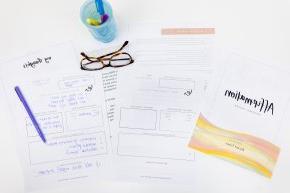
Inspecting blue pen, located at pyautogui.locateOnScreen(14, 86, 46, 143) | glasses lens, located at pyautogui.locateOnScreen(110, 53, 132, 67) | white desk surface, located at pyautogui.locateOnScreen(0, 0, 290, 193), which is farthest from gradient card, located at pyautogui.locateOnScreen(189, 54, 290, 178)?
blue pen, located at pyautogui.locateOnScreen(14, 86, 46, 143)

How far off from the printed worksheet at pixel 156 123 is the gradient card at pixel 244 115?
0.04 metres

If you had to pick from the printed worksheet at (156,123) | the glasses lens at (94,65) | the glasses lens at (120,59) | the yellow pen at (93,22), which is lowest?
the printed worksheet at (156,123)

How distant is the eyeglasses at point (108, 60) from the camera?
2.89ft

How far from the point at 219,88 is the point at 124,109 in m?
0.24

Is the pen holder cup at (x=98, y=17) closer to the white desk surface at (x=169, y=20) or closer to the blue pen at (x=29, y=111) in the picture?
the white desk surface at (x=169, y=20)

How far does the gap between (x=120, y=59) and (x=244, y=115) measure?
1.10 feet

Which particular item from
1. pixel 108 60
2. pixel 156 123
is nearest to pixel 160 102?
pixel 156 123

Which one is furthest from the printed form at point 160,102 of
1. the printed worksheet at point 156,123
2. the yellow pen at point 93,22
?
the yellow pen at point 93,22

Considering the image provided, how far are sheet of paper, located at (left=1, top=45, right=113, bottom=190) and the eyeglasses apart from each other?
0.07 feet

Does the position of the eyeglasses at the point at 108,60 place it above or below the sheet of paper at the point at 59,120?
above

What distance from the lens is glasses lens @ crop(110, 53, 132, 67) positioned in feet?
2.89

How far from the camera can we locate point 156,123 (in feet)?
2.79

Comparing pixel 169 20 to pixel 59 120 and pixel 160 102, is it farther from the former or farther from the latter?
pixel 59 120

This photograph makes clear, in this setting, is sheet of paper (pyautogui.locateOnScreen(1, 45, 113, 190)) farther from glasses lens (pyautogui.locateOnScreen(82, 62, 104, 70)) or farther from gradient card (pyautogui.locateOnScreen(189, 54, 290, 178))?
gradient card (pyautogui.locateOnScreen(189, 54, 290, 178))
